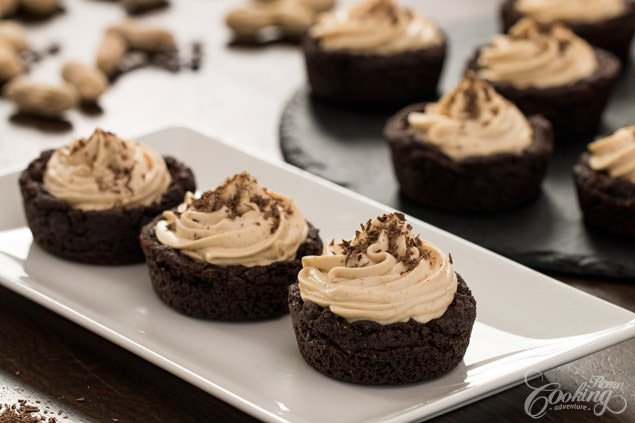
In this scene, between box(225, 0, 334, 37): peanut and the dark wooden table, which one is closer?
the dark wooden table

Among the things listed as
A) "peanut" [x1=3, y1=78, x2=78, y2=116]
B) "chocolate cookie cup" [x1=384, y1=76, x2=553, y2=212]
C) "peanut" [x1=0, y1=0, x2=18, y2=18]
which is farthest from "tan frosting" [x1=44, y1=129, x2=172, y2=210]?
"peanut" [x1=0, y1=0, x2=18, y2=18]

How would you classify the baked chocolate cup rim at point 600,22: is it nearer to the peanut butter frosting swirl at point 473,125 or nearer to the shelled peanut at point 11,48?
the peanut butter frosting swirl at point 473,125

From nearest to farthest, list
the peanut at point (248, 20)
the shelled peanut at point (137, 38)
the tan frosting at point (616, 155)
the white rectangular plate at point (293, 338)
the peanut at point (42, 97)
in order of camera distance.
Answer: the white rectangular plate at point (293, 338) < the tan frosting at point (616, 155) < the peanut at point (42, 97) < the shelled peanut at point (137, 38) < the peanut at point (248, 20)

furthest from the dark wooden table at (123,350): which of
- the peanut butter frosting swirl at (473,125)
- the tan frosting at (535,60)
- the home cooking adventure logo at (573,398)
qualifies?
the tan frosting at (535,60)

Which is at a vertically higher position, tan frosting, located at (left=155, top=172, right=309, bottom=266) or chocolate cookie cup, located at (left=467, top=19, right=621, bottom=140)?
tan frosting, located at (left=155, top=172, right=309, bottom=266)

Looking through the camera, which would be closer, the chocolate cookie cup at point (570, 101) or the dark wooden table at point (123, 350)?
the dark wooden table at point (123, 350)

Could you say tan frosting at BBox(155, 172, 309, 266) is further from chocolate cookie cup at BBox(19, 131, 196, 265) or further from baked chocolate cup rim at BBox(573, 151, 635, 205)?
baked chocolate cup rim at BBox(573, 151, 635, 205)

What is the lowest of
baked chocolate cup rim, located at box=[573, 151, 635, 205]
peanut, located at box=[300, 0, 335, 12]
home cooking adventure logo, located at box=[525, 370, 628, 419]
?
peanut, located at box=[300, 0, 335, 12]

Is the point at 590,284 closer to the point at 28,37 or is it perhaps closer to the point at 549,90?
the point at 549,90
